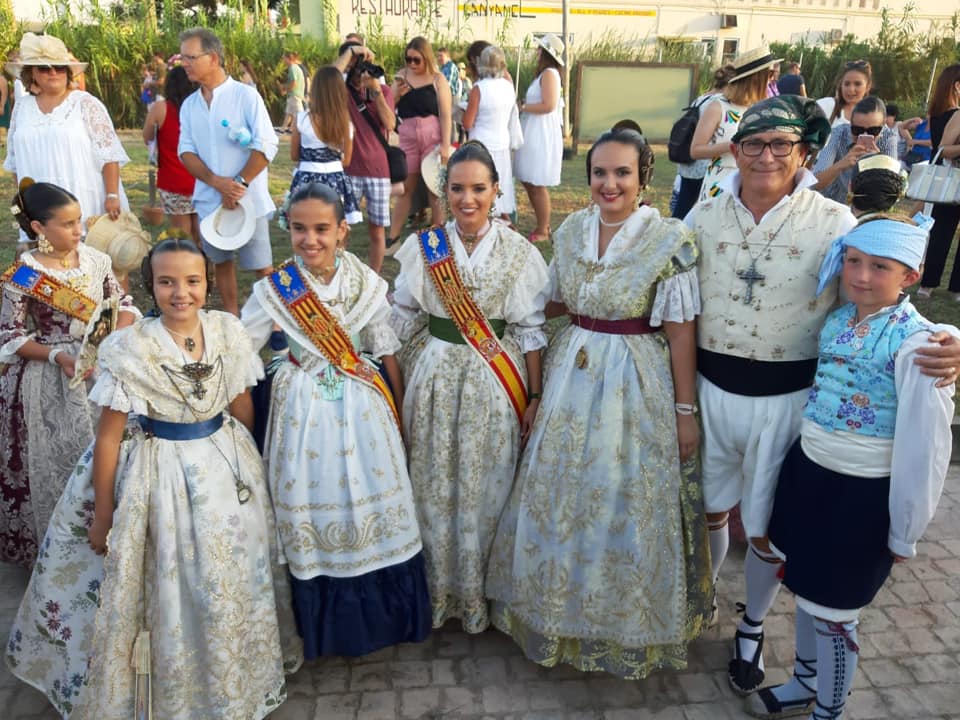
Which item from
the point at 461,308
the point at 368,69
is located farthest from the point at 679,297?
the point at 368,69

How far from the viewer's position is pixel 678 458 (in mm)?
2703

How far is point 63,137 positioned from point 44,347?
2.23 meters

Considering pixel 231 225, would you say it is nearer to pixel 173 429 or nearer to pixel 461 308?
pixel 461 308

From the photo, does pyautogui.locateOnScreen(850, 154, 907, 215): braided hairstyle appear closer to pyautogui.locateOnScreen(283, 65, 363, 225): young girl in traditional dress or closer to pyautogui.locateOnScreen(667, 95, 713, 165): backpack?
pyautogui.locateOnScreen(667, 95, 713, 165): backpack

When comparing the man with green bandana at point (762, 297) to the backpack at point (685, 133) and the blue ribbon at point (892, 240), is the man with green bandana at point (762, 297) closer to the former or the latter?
the blue ribbon at point (892, 240)

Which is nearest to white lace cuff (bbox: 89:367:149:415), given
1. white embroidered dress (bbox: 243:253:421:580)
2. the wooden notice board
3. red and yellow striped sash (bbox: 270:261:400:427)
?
white embroidered dress (bbox: 243:253:421:580)

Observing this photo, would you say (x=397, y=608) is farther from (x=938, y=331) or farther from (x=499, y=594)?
(x=938, y=331)

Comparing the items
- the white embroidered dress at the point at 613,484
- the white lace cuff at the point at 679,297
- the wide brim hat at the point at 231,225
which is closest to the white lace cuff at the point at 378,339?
the white embroidered dress at the point at 613,484

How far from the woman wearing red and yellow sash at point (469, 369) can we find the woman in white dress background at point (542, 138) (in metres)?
4.82

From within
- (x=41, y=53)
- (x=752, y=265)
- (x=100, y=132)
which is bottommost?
(x=752, y=265)

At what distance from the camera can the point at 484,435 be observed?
112 inches

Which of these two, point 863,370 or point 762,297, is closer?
point 863,370

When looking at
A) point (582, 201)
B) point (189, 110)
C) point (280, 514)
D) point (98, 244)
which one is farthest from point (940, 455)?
point (582, 201)

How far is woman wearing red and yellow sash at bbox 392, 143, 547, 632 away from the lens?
2.83 metres
